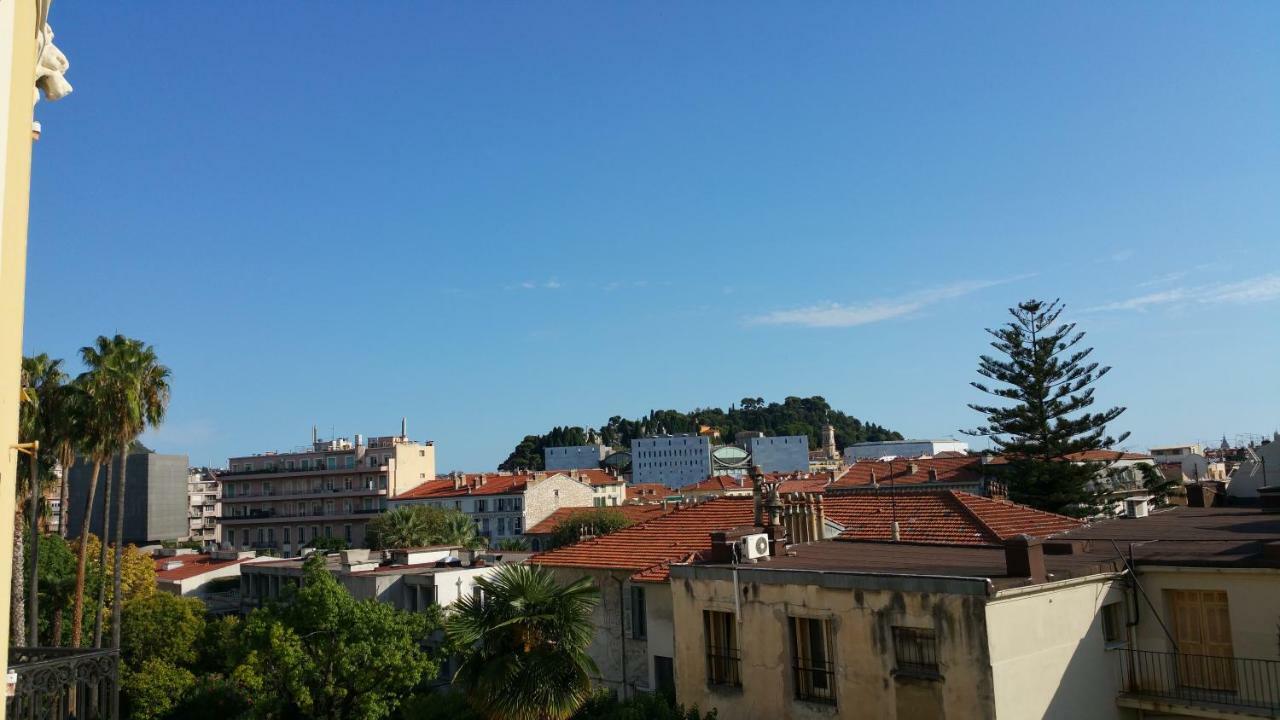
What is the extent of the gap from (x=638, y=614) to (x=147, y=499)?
8560 centimetres

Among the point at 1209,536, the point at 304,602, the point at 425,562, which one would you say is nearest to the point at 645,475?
the point at 425,562

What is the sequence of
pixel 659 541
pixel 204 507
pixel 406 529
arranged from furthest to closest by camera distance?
pixel 204 507
pixel 406 529
pixel 659 541

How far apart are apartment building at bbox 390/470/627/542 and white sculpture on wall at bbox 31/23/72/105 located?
69.3 metres

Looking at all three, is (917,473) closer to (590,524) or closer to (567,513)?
(590,524)

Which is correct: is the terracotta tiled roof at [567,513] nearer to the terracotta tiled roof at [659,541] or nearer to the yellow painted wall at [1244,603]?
the terracotta tiled roof at [659,541]

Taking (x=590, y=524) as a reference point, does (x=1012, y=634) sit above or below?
above

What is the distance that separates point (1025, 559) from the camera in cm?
1242

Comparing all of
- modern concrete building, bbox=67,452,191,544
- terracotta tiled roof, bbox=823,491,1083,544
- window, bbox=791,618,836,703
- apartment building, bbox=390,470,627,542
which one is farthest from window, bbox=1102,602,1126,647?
modern concrete building, bbox=67,452,191,544

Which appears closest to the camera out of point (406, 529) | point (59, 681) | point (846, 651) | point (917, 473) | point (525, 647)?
point (59, 681)

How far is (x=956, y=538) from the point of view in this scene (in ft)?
66.2

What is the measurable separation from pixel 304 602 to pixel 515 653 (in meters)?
12.9

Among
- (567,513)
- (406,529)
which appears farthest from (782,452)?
(406,529)

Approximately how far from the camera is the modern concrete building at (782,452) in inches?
6403

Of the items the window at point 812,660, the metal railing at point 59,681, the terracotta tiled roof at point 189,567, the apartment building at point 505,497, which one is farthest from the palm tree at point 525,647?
the apartment building at point 505,497
